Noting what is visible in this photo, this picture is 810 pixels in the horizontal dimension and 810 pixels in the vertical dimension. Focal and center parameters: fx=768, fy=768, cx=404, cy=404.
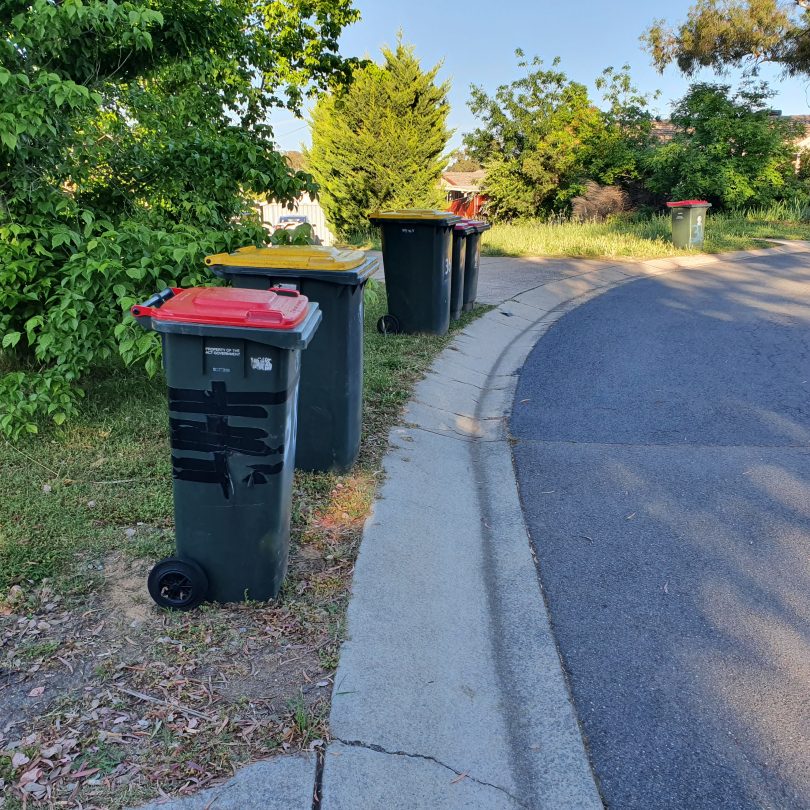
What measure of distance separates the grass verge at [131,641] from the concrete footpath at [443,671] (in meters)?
0.14

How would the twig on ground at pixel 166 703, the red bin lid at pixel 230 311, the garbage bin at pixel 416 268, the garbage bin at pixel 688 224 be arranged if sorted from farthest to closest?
the garbage bin at pixel 688 224, the garbage bin at pixel 416 268, the red bin lid at pixel 230 311, the twig on ground at pixel 166 703

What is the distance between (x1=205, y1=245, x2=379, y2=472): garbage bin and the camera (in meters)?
4.51

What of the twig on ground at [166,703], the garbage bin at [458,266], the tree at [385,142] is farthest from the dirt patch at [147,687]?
the tree at [385,142]

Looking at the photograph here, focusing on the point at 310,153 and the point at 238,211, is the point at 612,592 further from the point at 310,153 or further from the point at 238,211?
the point at 310,153

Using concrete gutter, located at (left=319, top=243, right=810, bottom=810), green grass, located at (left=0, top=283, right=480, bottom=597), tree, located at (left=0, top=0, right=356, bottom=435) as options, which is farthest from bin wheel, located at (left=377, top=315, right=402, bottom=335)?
concrete gutter, located at (left=319, top=243, right=810, bottom=810)

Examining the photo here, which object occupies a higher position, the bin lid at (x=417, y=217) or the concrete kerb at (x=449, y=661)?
the bin lid at (x=417, y=217)

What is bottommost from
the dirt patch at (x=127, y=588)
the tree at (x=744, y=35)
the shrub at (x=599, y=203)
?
the dirt patch at (x=127, y=588)

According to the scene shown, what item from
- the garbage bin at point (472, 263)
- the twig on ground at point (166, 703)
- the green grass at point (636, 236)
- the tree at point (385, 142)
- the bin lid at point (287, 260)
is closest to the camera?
the twig on ground at point (166, 703)

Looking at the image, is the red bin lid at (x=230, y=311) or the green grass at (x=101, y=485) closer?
the red bin lid at (x=230, y=311)

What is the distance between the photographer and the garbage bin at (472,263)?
9953mm

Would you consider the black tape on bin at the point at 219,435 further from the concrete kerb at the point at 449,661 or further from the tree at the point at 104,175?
the tree at the point at 104,175

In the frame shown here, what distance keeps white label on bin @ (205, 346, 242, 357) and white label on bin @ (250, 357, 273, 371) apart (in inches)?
2.6

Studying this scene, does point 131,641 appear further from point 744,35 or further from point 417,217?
point 744,35

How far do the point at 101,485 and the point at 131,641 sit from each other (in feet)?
5.29
